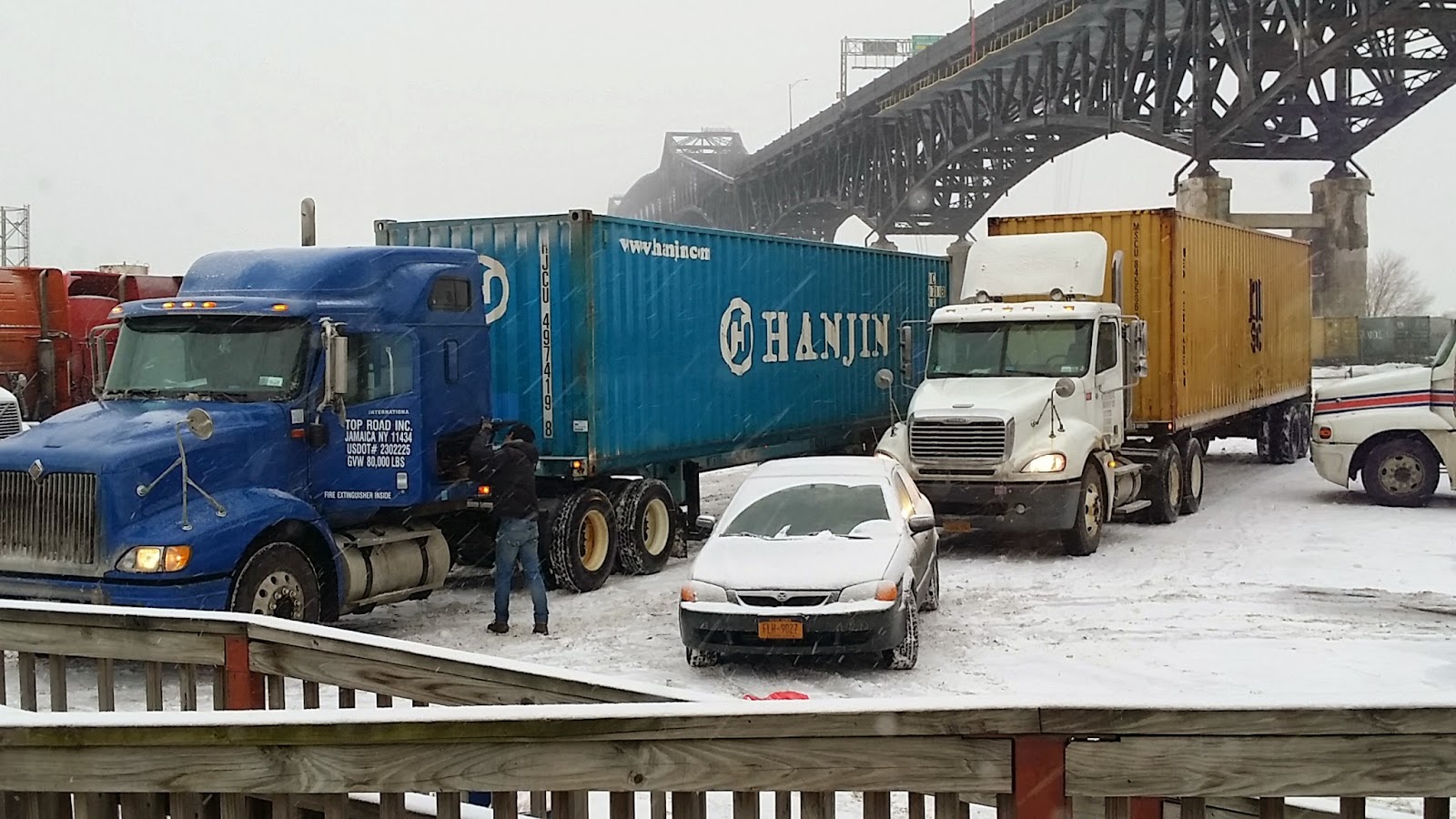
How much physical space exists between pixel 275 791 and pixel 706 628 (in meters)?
6.58

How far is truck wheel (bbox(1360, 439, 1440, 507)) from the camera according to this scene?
58.7 feet

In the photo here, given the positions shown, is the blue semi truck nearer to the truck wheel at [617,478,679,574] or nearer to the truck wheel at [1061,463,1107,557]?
the truck wheel at [617,478,679,574]

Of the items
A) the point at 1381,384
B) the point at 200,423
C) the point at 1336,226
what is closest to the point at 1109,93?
the point at 1336,226

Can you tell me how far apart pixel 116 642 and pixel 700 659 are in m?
5.33

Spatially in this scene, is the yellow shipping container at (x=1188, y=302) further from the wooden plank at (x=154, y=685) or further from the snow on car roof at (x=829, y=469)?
the wooden plank at (x=154, y=685)

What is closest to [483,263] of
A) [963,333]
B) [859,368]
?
[963,333]

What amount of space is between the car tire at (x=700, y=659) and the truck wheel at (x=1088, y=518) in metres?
6.12

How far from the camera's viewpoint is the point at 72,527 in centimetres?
947

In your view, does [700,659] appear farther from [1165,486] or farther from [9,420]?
[9,420]

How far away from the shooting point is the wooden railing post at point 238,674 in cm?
520

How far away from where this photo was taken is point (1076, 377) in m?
15.5

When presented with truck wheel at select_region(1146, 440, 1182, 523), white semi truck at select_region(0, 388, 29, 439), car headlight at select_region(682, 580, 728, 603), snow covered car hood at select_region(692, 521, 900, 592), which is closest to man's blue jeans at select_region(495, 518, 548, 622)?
snow covered car hood at select_region(692, 521, 900, 592)

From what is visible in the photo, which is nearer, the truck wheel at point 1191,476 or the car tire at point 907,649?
the car tire at point 907,649

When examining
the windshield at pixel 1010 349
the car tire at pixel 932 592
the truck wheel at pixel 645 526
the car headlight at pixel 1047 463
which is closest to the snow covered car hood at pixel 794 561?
the car tire at pixel 932 592
